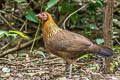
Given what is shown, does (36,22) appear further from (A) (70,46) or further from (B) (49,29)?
(A) (70,46)

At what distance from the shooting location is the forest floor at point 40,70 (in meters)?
4.55

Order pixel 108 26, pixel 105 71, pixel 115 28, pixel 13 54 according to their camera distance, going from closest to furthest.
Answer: pixel 108 26 < pixel 105 71 < pixel 13 54 < pixel 115 28

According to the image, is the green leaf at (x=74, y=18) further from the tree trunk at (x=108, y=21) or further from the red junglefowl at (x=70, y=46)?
the tree trunk at (x=108, y=21)

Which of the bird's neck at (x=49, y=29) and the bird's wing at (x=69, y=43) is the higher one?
the bird's neck at (x=49, y=29)

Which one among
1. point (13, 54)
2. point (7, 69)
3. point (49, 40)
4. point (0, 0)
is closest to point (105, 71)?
point (49, 40)

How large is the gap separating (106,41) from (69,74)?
2.48ft

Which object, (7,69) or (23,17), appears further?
(23,17)

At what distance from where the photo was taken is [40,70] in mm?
5012

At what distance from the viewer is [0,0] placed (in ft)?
21.8

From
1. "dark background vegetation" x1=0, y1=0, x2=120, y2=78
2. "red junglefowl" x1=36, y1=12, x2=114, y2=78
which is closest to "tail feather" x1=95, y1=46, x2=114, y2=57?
"red junglefowl" x1=36, y1=12, x2=114, y2=78

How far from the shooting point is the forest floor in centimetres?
455

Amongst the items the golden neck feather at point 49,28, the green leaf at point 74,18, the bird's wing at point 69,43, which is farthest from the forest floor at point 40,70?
the green leaf at point 74,18

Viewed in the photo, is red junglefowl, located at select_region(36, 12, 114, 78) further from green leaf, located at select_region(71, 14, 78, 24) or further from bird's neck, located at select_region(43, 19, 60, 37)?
green leaf, located at select_region(71, 14, 78, 24)

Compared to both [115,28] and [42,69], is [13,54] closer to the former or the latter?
[42,69]
